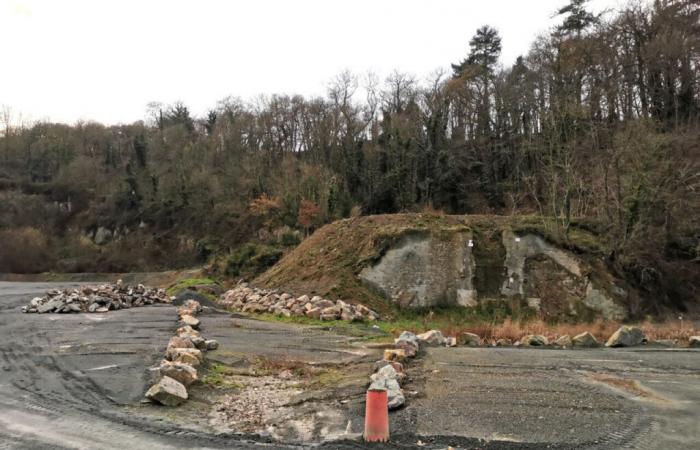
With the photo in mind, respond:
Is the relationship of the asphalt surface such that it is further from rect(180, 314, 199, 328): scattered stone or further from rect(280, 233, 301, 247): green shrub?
rect(280, 233, 301, 247): green shrub

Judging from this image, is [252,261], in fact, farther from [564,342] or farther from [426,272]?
[564,342]

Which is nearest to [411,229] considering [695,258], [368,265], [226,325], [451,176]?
[368,265]

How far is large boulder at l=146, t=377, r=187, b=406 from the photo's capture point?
8578 millimetres

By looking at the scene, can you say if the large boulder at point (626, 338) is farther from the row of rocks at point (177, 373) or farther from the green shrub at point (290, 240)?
the green shrub at point (290, 240)

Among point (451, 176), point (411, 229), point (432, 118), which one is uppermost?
point (432, 118)

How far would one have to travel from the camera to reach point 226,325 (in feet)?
63.4

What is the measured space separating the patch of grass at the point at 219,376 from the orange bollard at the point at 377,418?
4.27m

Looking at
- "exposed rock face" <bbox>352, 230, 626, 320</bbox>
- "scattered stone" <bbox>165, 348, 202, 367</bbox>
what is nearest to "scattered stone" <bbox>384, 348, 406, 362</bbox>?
"scattered stone" <bbox>165, 348, 202, 367</bbox>

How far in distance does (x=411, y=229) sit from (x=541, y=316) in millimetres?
6676

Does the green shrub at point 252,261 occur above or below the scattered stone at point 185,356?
above

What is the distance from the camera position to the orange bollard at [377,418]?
6484 millimetres

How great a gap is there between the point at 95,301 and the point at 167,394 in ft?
73.0

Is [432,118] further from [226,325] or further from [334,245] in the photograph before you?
[226,325]

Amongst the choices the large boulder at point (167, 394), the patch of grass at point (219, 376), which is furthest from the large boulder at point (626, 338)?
the large boulder at point (167, 394)
